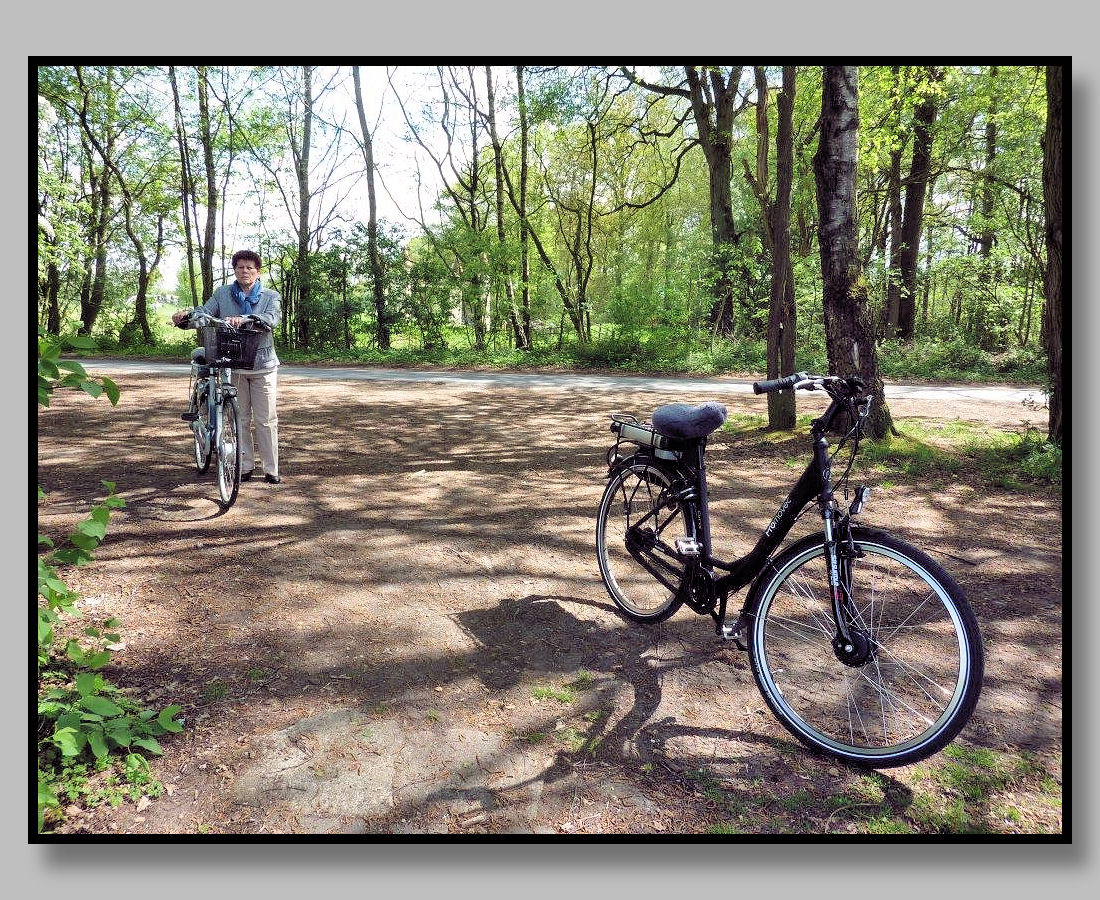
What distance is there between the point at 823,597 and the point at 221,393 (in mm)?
4814

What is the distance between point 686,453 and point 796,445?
508 centimetres

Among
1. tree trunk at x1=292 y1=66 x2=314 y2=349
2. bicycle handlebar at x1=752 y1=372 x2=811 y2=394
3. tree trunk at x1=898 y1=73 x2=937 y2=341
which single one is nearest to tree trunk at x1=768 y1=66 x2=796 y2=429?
bicycle handlebar at x1=752 y1=372 x2=811 y2=394

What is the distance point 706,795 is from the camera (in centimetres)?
233

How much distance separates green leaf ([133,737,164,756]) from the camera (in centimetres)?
240

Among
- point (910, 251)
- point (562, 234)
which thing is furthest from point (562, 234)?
point (910, 251)

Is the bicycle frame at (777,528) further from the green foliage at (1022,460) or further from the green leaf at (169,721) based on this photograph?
the green foliage at (1022,460)

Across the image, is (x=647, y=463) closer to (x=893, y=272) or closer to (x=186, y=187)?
(x=893, y=272)

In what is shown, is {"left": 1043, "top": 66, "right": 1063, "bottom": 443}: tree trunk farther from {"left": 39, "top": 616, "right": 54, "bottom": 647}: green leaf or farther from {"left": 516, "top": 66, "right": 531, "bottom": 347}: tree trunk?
{"left": 516, "top": 66, "right": 531, "bottom": 347}: tree trunk

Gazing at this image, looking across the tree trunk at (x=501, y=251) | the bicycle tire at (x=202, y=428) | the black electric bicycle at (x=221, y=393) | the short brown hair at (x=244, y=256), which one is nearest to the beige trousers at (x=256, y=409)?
the black electric bicycle at (x=221, y=393)

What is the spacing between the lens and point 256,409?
591 centimetres

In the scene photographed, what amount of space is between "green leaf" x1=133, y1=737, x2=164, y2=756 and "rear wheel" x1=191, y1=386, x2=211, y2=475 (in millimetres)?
4061

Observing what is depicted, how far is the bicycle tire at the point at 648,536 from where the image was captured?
3520mm

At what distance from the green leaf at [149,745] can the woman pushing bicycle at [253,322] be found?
3.62m
